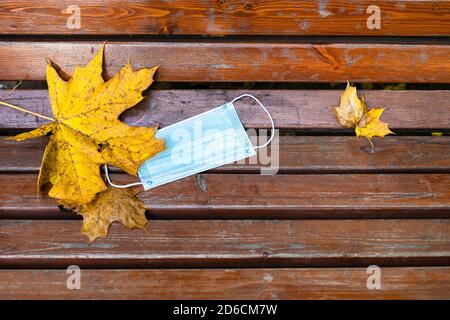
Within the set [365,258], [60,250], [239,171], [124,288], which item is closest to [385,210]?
[365,258]

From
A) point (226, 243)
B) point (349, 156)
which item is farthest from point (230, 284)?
point (349, 156)

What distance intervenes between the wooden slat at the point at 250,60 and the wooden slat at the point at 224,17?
0.06 meters

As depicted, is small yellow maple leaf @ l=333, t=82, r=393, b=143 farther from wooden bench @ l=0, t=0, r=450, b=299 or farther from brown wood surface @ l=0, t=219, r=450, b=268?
brown wood surface @ l=0, t=219, r=450, b=268

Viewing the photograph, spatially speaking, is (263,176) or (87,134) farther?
(263,176)

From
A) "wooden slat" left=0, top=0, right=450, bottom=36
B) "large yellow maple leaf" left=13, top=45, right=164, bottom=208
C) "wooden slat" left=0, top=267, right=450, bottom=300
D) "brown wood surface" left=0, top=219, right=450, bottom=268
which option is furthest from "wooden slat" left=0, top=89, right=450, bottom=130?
"wooden slat" left=0, top=267, right=450, bottom=300

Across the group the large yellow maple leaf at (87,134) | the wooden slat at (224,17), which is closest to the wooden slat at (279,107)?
the large yellow maple leaf at (87,134)

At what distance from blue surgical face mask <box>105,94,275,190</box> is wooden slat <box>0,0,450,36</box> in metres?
0.31

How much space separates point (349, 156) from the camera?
1.88 meters

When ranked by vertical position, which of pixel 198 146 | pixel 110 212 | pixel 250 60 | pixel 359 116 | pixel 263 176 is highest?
pixel 250 60

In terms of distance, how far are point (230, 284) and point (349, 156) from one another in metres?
0.70

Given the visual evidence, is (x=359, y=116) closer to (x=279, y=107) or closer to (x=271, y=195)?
(x=279, y=107)

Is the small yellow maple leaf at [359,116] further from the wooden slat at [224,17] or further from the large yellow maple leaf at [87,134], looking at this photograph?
Result: the large yellow maple leaf at [87,134]

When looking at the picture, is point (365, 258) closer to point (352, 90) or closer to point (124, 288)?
point (352, 90)

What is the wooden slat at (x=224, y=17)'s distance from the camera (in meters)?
1.82
